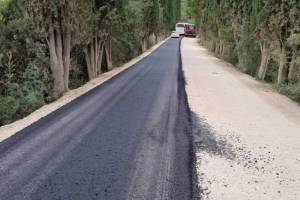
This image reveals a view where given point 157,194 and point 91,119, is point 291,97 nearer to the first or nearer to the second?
point 91,119

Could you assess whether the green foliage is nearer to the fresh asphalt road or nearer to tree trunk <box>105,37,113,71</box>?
tree trunk <box>105,37,113,71</box>

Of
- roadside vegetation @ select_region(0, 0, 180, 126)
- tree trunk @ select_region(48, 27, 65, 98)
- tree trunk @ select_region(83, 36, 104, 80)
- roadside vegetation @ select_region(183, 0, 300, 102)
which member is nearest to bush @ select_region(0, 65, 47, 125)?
roadside vegetation @ select_region(0, 0, 180, 126)

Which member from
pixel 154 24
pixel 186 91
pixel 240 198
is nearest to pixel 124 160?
pixel 240 198

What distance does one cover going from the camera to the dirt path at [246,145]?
19.0 feet

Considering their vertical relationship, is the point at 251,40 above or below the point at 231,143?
above

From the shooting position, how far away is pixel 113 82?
16.7m

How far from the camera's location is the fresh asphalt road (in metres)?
5.48

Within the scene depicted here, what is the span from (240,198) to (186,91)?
9.00 m

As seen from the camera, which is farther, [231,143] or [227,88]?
[227,88]

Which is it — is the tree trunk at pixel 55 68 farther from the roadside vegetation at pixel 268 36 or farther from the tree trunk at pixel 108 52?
the tree trunk at pixel 108 52

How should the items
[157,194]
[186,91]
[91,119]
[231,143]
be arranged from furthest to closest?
[186,91] → [91,119] → [231,143] → [157,194]

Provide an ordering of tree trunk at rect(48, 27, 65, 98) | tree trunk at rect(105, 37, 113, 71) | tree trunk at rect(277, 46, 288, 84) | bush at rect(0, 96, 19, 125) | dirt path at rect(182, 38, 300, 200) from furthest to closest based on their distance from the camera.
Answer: tree trunk at rect(105, 37, 113, 71)
tree trunk at rect(277, 46, 288, 84)
tree trunk at rect(48, 27, 65, 98)
bush at rect(0, 96, 19, 125)
dirt path at rect(182, 38, 300, 200)

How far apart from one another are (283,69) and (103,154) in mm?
14495

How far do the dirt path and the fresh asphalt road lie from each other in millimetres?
394
